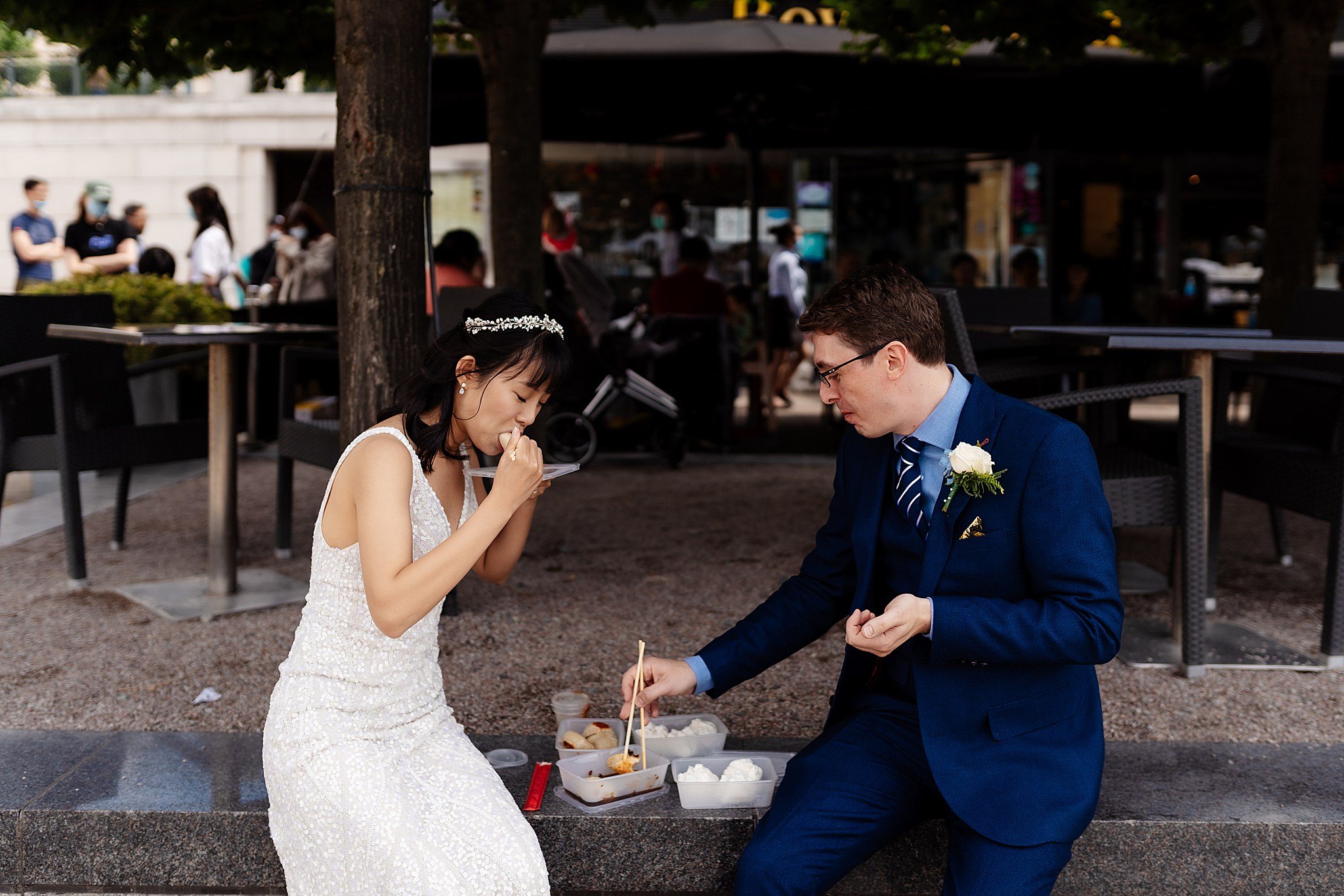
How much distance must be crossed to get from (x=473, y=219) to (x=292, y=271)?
5.73 meters

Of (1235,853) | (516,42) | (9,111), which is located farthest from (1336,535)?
(9,111)

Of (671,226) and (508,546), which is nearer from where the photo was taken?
(508,546)

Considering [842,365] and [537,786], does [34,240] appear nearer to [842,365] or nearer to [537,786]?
[537,786]

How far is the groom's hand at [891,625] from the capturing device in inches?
90.7

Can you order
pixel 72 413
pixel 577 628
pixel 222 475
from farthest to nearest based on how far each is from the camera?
pixel 72 413 < pixel 222 475 < pixel 577 628

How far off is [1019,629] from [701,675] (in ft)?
2.52

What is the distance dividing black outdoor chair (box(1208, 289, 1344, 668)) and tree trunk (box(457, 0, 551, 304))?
3687 millimetres

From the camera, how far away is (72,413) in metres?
5.16

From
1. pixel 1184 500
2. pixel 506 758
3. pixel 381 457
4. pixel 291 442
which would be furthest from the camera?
pixel 291 442

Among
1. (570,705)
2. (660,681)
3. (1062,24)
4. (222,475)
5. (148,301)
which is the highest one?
(1062,24)

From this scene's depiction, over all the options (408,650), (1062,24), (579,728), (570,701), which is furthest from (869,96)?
(408,650)

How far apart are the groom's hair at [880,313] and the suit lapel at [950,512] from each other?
0.50ft

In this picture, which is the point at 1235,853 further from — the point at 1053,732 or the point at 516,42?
the point at 516,42

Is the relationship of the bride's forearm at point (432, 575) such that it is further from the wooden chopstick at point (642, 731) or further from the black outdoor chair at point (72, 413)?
the black outdoor chair at point (72, 413)
